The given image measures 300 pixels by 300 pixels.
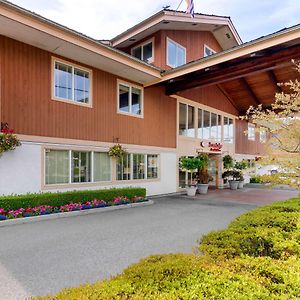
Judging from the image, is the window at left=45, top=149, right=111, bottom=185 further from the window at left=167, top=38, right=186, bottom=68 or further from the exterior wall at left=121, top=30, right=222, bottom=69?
the window at left=167, top=38, right=186, bottom=68

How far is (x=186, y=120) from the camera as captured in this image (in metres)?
16.4

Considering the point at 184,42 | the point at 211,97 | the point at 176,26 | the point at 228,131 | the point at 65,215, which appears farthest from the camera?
the point at 228,131

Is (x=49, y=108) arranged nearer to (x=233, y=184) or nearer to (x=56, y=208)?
(x=56, y=208)

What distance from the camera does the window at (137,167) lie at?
40.9ft

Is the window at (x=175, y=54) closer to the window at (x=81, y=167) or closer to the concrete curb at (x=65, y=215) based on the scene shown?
→ the window at (x=81, y=167)

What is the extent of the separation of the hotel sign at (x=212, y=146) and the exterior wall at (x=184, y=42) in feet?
18.4

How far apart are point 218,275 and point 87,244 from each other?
4.00 metres

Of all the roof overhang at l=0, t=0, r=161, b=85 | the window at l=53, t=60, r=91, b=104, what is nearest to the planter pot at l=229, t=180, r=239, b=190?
the roof overhang at l=0, t=0, r=161, b=85

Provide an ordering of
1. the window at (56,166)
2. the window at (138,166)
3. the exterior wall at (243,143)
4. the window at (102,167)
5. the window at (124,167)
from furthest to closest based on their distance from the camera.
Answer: the exterior wall at (243,143), the window at (138,166), the window at (124,167), the window at (102,167), the window at (56,166)

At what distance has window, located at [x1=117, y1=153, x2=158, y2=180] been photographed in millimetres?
12452

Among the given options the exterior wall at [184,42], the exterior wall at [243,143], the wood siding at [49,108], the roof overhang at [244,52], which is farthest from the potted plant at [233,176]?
the roof overhang at [244,52]

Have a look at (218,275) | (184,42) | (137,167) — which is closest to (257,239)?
(218,275)

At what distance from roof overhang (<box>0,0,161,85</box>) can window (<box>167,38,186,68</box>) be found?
11.1ft

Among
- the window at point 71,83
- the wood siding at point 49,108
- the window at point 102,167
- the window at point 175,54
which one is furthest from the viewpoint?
the window at point 175,54
